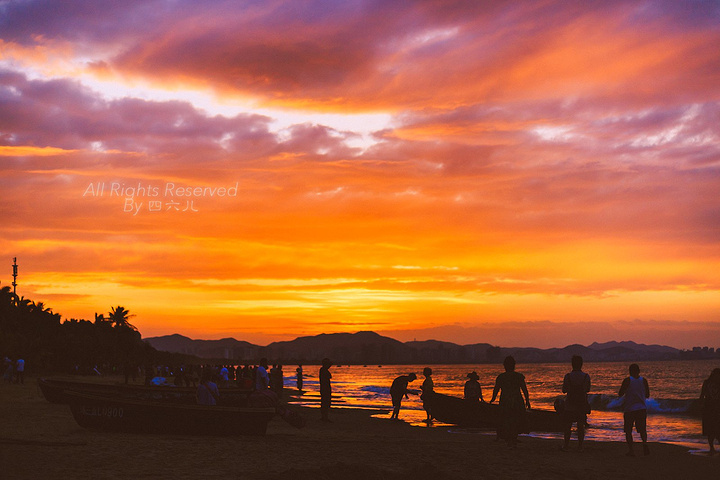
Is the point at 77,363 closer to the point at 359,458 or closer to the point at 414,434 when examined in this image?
the point at 414,434

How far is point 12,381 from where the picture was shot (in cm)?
4591

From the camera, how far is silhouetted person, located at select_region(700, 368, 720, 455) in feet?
45.8

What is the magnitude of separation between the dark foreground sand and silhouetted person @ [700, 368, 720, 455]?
0.75 meters

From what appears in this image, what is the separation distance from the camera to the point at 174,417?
1641 centimetres

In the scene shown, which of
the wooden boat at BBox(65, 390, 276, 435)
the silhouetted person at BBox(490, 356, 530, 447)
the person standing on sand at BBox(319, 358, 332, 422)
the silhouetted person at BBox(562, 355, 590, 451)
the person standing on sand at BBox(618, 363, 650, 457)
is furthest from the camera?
the person standing on sand at BBox(319, 358, 332, 422)

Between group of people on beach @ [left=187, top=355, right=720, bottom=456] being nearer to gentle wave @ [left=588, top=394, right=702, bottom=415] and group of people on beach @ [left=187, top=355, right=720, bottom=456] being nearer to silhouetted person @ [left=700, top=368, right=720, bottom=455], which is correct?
silhouetted person @ [left=700, top=368, right=720, bottom=455]

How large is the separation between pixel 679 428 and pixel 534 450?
48.6ft

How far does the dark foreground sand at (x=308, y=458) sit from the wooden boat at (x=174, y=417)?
1.16 ft

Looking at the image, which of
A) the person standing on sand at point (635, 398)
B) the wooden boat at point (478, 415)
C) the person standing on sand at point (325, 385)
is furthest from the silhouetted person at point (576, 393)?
the person standing on sand at point (325, 385)

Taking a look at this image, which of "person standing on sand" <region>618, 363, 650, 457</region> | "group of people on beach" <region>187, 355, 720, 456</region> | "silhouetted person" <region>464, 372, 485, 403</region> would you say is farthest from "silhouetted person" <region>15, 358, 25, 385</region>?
"person standing on sand" <region>618, 363, 650, 457</region>

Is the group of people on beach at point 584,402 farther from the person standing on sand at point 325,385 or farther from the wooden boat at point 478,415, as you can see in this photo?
the person standing on sand at point 325,385

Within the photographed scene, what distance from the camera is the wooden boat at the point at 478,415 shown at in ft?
69.0

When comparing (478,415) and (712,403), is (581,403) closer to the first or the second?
(712,403)

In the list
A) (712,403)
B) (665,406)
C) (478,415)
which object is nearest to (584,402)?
(712,403)
